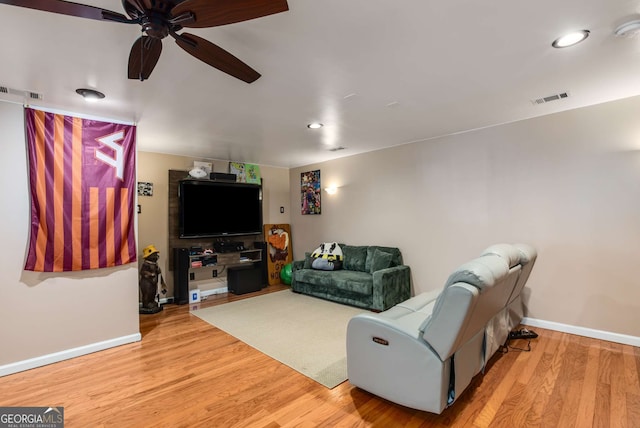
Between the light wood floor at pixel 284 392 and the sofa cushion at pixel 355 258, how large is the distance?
2415 millimetres

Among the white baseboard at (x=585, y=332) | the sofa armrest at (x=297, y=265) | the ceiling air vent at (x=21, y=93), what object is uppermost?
the ceiling air vent at (x=21, y=93)

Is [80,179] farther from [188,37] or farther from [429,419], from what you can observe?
[429,419]

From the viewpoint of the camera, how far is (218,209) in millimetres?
5469

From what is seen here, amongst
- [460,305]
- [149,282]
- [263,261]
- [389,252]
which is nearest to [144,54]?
[460,305]

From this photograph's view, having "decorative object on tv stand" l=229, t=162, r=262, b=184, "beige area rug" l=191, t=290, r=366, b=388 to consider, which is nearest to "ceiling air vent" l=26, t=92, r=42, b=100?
"beige area rug" l=191, t=290, r=366, b=388

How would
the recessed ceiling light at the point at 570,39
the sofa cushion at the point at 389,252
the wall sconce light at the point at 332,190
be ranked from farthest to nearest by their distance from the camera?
the wall sconce light at the point at 332,190
the sofa cushion at the point at 389,252
the recessed ceiling light at the point at 570,39

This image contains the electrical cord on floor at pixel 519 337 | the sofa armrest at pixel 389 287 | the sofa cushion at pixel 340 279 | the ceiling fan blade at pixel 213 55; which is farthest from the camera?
the sofa cushion at pixel 340 279

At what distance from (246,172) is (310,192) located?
1.35m

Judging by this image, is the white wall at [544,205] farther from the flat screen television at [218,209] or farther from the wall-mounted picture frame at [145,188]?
the wall-mounted picture frame at [145,188]

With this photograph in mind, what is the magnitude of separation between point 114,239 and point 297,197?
3.85 metres

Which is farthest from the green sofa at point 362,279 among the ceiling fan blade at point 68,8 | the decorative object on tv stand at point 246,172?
the ceiling fan blade at point 68,8

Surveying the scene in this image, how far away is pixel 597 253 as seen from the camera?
3.25m

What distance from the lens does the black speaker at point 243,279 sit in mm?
5453

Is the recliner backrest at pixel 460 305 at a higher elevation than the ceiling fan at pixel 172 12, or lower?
lower
